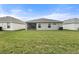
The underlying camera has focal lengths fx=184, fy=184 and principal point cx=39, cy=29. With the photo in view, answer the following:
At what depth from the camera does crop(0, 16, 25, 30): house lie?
381cm

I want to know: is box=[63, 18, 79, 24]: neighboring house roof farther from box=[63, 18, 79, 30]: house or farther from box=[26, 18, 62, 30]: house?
box=[26, 18, 62, 30]: house

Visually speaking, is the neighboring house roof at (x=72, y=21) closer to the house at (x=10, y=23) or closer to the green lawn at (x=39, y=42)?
the green lawn at (x=39, y=42)

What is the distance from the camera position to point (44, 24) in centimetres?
388

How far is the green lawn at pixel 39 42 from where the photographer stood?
12.1 ft

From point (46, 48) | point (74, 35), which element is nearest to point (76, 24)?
point (74, 35)

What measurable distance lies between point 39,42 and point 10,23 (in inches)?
28.4

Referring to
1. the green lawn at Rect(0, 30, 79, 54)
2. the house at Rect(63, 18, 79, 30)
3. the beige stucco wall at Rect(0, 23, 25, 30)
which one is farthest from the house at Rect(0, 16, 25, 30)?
the house at Rect(63, 18, 79, 30)

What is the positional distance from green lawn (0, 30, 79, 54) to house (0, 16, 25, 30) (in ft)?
0.33

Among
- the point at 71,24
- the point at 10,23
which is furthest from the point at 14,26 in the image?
the point at 71,24

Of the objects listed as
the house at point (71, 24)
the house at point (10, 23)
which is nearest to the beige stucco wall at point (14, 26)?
the house at point (10, 23)

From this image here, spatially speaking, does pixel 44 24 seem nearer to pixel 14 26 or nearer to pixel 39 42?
pixel 39 42

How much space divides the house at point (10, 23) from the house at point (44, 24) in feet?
0.49
